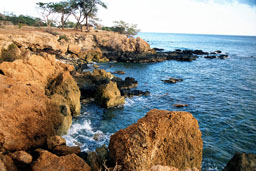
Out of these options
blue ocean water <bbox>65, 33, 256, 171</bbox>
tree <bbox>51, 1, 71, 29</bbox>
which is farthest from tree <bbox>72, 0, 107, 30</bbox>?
blue ocean water <bbox>65, 33, 256, 171</bbox>

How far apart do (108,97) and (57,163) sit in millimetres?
13266

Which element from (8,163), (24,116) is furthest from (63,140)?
(8,163)

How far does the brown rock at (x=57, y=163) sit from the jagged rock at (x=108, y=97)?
41.4ft

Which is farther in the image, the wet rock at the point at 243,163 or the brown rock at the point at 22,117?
the brown rock at the point at 22,117

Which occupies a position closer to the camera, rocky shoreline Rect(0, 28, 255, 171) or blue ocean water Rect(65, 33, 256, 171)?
rocky shoreline Rect(0, 28, 255, 171)

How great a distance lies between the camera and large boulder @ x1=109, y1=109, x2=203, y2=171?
7.01 metres

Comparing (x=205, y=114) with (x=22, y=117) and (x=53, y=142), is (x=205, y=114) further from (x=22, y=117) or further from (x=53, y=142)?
(x=22, y=117)

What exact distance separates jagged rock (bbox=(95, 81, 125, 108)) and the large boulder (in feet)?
38.6

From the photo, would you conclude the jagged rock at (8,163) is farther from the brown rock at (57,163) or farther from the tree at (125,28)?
the tree at (125,28)

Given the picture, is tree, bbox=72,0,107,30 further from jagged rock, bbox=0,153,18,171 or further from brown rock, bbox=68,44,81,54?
jagged rock, bbox=0,153,18,171

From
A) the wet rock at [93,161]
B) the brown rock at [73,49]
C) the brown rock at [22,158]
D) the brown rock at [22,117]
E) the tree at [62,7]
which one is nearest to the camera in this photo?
the brown rock at [22,158]

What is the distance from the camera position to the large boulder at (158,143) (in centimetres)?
701

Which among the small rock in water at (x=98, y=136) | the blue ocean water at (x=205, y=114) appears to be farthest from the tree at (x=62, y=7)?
the small rock in water at (x=98, y=136)

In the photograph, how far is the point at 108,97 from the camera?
19.8 meters
